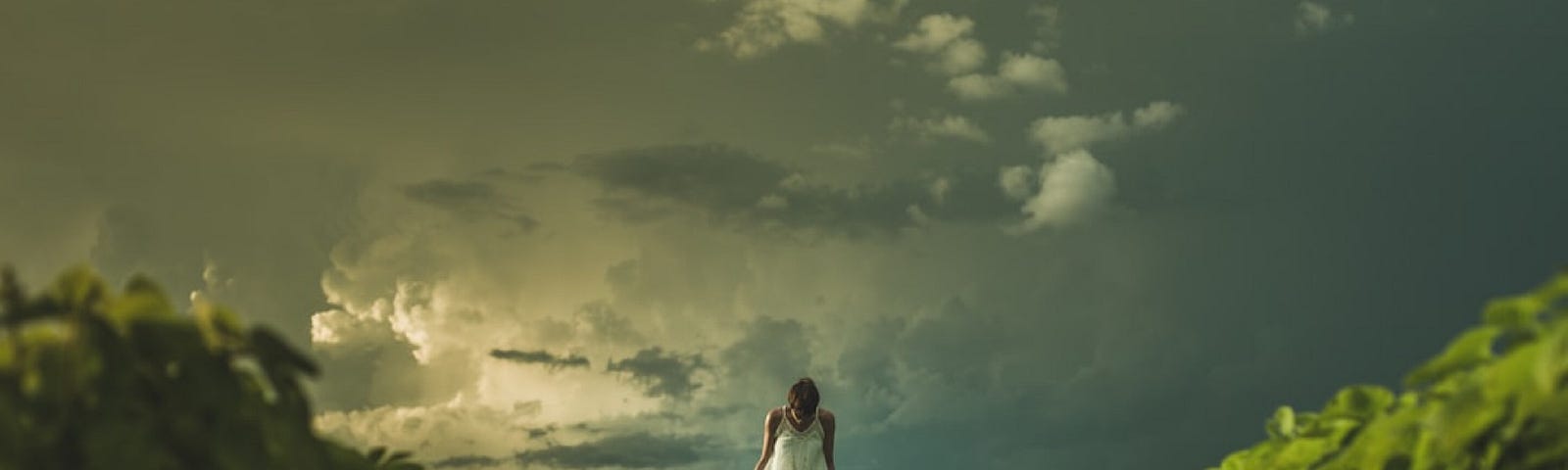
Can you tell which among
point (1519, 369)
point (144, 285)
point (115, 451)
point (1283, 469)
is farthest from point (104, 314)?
point (1283, 469)

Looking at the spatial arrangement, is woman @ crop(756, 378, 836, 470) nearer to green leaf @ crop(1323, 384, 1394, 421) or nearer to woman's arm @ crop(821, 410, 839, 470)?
woman's arm @ crop(821, 410, 839, 470)

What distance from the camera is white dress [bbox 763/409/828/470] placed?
70.7ft

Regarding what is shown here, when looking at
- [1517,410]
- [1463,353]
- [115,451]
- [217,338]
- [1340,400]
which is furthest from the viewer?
[1340,400]

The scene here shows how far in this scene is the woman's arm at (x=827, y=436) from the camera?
71.3 feet

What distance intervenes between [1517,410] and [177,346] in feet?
10.4

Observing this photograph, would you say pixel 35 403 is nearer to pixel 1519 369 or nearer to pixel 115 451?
pixel 115 451

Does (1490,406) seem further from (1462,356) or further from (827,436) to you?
(827,436)

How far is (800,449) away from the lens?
21.6 metres

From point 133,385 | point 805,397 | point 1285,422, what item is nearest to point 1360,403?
point 1285,422

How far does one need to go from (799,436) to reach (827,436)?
0.47m

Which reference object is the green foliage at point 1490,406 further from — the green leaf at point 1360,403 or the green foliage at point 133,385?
the green foliage at point 133,385

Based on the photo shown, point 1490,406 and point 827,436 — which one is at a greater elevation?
point 827,436

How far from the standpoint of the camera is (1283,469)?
4.93m

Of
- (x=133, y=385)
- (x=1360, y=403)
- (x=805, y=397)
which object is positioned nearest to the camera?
(x=133, y=385)
